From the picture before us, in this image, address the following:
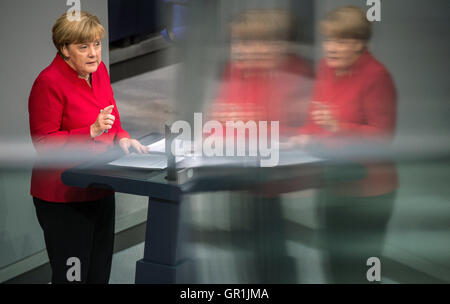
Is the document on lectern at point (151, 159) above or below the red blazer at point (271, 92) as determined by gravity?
below

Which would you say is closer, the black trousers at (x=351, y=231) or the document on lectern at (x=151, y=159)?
the document on lectern at (x=151, y=159)

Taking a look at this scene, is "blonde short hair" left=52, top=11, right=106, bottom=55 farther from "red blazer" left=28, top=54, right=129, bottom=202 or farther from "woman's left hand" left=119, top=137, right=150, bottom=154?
"woman's left hand" left=119, top=137, right=150, bottom=154

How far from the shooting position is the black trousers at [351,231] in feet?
6.56

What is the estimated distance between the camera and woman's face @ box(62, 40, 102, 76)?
1904 millimetres

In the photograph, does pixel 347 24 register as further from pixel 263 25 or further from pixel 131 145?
pixel 131 145

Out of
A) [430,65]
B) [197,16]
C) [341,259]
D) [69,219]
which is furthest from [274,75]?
[69,219]

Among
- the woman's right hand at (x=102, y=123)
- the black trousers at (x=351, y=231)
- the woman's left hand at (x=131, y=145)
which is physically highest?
the woman's right hand at (x=102, y=123)

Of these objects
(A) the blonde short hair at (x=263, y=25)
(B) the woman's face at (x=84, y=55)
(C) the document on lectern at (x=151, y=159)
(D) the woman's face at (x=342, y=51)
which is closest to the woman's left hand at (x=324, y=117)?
(D) the woman's face at (x=342, y=51)

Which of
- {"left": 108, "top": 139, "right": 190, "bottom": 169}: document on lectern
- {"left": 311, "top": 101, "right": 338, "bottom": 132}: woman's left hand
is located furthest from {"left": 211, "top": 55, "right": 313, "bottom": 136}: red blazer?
{"left": 108, "top": 139, "right": 190, "bottom": 169}: document on lectern

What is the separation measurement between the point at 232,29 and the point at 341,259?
28.9 inches

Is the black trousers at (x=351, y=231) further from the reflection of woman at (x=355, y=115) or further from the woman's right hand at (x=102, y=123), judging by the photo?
the woman's right hand at (x=102, y=123)

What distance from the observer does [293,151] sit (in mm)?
1954

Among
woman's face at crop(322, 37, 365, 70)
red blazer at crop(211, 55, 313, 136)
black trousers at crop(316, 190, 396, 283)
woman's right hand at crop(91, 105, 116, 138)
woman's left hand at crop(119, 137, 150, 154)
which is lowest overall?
black trousers at crop(316, 190, 396, 283)

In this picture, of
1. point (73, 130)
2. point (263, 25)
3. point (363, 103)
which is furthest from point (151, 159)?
point (363, 103)
